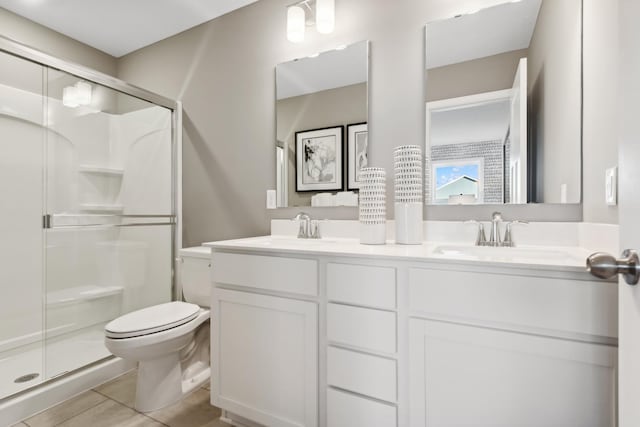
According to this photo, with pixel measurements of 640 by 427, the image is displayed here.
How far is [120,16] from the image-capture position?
2.24 meters

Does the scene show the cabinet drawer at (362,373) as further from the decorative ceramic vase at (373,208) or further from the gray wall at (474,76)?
the gray wall at (474,76)

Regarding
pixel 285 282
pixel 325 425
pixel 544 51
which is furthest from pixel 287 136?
pixel 325 425

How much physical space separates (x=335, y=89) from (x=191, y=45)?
1271 mm

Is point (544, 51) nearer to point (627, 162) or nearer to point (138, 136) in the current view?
point (627, 162)

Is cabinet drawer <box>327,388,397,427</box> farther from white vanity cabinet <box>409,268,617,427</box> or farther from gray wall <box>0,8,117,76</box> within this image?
gray wall <box>0,8,117,76</box>

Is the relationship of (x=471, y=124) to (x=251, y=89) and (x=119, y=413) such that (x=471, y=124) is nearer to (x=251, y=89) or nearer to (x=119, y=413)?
(x=251, y=89)

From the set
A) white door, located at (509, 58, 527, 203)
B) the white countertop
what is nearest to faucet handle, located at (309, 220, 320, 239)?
the white countertop

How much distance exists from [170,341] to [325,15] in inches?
72.5

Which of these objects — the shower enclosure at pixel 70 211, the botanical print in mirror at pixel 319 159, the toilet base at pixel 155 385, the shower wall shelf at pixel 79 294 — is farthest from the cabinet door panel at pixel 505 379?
the shower wall shelf at pixel 79 294

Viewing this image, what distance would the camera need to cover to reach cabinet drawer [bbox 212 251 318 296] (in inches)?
50.1

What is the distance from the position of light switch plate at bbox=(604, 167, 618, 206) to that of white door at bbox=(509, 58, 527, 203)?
0.39m

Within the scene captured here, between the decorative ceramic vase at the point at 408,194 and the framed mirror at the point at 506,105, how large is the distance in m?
0.13

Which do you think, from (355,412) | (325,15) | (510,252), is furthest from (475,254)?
(325,15)

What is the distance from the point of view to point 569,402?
881mm
